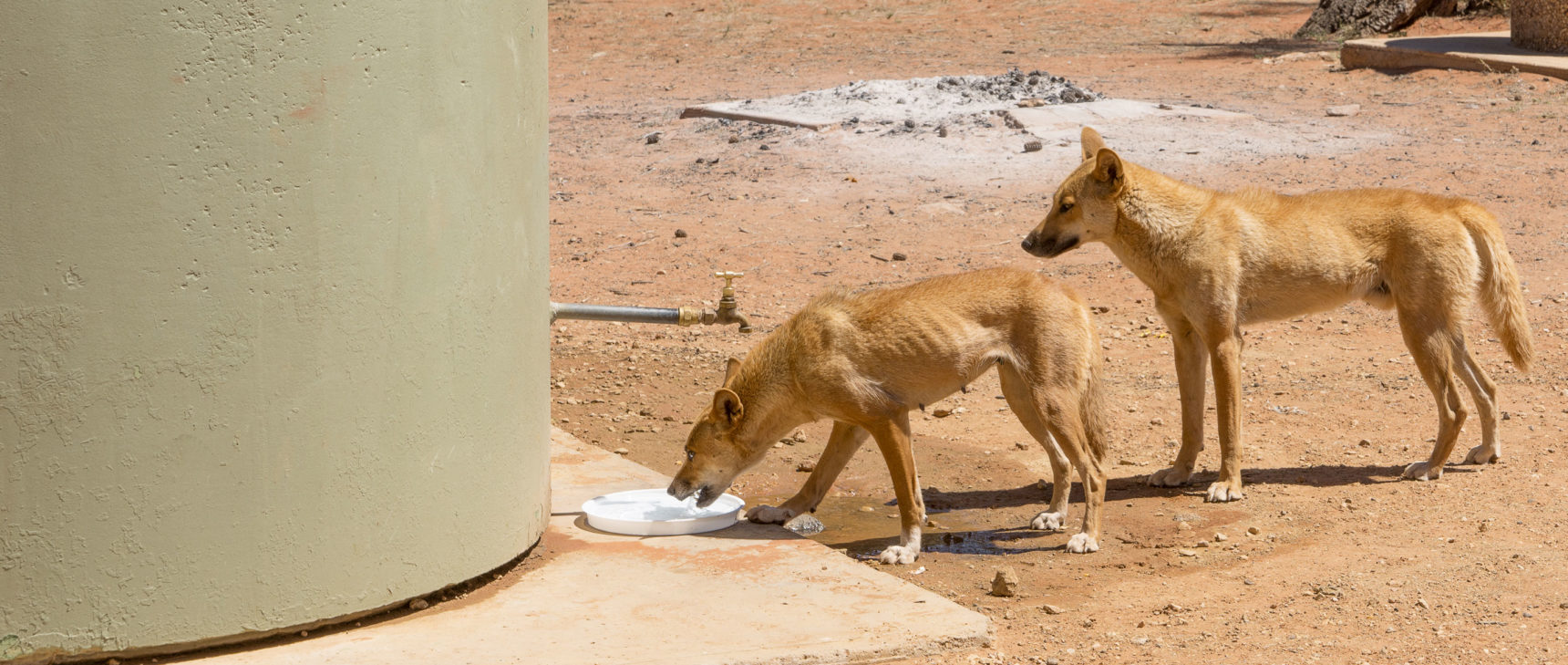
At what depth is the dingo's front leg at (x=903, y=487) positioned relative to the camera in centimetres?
636

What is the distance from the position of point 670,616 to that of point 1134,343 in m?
5.98

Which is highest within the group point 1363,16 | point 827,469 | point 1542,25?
point 1542,25

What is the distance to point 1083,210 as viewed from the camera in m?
7.73

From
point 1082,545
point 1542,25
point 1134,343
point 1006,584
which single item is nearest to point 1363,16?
point 1542,25

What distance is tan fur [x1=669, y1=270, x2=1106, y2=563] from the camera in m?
6.54

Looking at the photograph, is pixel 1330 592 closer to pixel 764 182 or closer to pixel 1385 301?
pixel 1385 301

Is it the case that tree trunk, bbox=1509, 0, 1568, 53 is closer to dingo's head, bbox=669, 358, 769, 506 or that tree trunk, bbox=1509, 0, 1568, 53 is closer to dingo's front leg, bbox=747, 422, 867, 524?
dingo's front leg, bbox=747, 422, 867, 524

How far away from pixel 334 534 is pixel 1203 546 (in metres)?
3.67

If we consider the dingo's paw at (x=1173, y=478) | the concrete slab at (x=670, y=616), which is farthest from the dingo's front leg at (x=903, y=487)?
the dingo's paw at (x=1173, y=478)

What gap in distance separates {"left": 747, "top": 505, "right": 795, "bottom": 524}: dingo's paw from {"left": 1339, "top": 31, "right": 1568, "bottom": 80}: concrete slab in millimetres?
14088

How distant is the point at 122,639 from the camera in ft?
15.2

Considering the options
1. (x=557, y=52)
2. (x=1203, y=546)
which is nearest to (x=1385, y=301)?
(x=1203, y=546)

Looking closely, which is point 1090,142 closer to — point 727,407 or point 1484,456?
point 1484,456

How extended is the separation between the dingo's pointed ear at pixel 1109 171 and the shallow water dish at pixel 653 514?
2.47 metres
